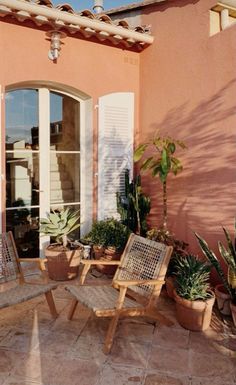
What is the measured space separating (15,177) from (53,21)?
7.36 feet

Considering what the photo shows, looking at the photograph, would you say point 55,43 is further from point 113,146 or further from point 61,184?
point 61,184

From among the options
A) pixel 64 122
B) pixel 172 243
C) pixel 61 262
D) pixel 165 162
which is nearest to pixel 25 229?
pixel 61 262

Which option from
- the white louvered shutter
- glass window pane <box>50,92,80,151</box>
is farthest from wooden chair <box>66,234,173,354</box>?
glass window pane <box>50,92,80,151</box>

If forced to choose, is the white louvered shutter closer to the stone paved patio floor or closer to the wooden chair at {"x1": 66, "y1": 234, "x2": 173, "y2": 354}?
the wooden chair at {"x1": 66, "y1": 234, "x2": 173, "y2": 354}

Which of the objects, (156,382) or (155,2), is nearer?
(156,382)

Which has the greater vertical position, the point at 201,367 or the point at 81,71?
the point at 81,71

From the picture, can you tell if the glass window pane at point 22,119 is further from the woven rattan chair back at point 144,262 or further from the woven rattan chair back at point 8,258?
the woven rattan chair back at point 144,262

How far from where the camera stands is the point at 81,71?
5.35 meters

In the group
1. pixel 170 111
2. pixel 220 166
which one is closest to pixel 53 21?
pixel 170 111

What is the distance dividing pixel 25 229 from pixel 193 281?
287 centimetres

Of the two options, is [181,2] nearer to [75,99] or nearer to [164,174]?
[75,99]

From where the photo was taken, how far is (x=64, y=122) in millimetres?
5668

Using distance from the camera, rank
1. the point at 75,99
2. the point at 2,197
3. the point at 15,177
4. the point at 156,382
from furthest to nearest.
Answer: the point at 75,99 → the point at 15,177 → the point at 2,197 → the point at 156,382

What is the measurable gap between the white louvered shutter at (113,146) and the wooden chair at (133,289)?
5.98 ft
